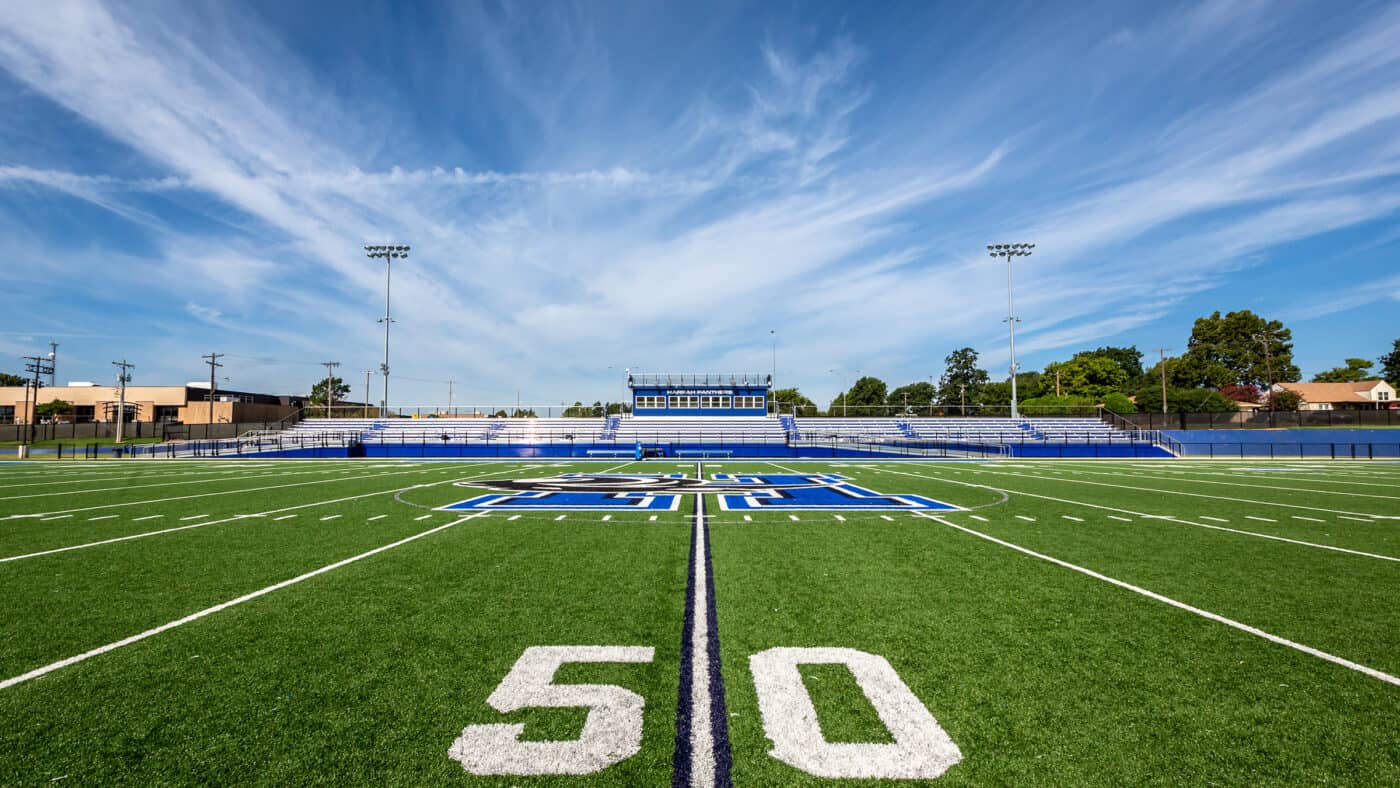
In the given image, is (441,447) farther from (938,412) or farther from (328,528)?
(938,412)

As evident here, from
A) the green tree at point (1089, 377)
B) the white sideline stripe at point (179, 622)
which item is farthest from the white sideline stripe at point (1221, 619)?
the green tree at point (1089, 377)

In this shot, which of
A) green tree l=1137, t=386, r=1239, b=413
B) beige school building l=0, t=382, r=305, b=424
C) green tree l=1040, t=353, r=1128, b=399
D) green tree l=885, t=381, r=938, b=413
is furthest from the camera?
green tree l=885, t=381, r=938, b=413

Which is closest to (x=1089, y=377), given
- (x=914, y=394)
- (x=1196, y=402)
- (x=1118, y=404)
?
(x=1196, y=402)

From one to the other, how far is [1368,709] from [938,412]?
56824 mm

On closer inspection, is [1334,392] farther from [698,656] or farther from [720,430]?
[698,656]

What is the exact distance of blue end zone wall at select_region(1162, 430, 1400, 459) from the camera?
33.7 meters

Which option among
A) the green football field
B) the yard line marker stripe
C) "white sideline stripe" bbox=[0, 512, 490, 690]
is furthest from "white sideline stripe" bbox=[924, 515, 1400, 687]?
"white sideline stripe" bbox=[0, 512, 490, 690]

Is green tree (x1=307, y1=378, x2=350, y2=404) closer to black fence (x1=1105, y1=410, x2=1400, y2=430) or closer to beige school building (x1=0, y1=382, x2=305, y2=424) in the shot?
beige school building (x1=0, y1=382, x2=305, y2=424)

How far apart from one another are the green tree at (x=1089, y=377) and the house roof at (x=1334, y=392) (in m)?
37.4

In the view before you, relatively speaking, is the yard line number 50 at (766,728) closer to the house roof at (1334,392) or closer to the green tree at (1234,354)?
the green tree at (1234,354)

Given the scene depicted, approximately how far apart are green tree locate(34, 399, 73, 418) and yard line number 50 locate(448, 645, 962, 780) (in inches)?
4193

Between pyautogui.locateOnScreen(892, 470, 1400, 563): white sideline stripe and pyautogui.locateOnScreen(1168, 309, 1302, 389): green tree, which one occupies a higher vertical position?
pyautogui.locateOnScreen(1168, 309, 1302, 389): green tree

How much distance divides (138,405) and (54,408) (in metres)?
11.6

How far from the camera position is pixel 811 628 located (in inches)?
187
